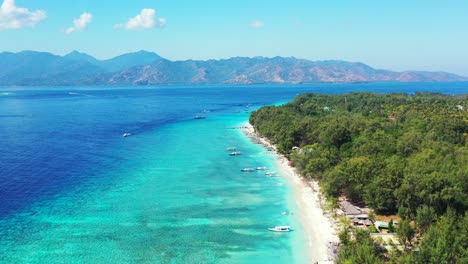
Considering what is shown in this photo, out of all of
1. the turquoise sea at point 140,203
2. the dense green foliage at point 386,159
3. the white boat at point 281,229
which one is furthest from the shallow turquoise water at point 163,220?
the dense green foliage at point 386,159

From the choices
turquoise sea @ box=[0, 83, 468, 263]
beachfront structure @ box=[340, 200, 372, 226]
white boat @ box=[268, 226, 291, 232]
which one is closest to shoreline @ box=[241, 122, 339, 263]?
turquoise sea @ box=[0, 83, 468, 263]

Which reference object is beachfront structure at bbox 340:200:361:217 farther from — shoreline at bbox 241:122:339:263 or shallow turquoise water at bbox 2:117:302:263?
shallow turquoise water at bbox 2:117:302:263

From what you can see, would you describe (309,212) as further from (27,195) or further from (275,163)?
(27,195)

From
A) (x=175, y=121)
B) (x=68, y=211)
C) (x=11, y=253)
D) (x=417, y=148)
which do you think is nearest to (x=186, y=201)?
(x=68, y=211)

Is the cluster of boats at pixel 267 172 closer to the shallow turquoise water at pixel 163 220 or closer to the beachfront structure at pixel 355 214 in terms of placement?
the shallow turquoise water at pixel 163 220

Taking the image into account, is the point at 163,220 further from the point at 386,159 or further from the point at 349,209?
the point at 386,159

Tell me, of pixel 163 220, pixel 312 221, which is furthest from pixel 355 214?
pixel 163 220
